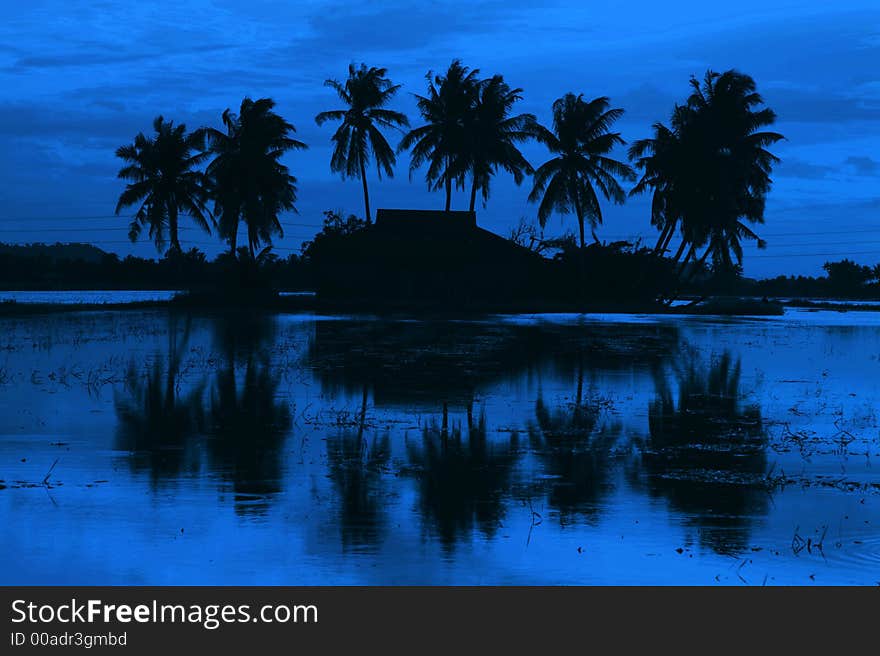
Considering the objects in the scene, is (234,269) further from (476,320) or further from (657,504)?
(657,504)

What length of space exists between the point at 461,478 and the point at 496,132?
49018mm

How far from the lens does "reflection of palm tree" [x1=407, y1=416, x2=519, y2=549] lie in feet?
23.7

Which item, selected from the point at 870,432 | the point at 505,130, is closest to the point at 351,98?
the point at 505,130

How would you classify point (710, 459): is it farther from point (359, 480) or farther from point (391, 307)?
point (391, 307)

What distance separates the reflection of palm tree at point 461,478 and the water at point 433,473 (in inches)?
1.3

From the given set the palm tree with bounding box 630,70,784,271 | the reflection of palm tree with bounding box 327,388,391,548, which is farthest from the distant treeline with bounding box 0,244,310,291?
the reflection of palm tree with bounding box 327,388,391,548

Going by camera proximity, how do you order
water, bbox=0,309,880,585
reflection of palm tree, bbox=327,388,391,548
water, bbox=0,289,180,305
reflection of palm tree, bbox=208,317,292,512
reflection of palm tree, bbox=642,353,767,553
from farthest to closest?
water, bbox=0,289,180,305, reflection of palm tree, bbox=208,317,292,512, reflection of palm tree, bbox=642,353,767,553, reflection of palm tree, bbox=327,388,391,548, water, bbox=0,309,880,585

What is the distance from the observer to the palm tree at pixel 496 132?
5597 centimetres

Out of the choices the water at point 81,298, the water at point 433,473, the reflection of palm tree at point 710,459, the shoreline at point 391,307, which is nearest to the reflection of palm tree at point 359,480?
the water at point 433,473

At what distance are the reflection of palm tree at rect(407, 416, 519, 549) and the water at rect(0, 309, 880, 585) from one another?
0.03m

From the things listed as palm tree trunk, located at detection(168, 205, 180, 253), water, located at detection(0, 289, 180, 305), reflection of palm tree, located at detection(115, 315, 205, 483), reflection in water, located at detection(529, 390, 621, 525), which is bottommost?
reflection of palm tree, located at detection(115, 315, 205, 483)

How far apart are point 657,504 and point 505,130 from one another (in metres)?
50.5

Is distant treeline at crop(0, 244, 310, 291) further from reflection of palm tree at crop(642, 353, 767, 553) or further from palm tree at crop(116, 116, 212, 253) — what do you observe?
reflection of palm tree at crop(642, 353, 767, 553)

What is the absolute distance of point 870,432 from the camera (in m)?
11.6
